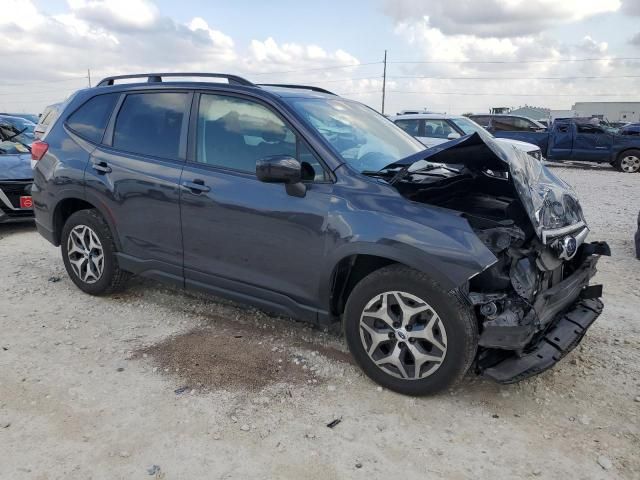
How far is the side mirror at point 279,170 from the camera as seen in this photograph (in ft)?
10.4

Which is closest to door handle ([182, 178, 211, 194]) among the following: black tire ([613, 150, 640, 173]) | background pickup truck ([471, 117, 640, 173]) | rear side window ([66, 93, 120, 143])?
rear side window ([66, 93, 120, 143])

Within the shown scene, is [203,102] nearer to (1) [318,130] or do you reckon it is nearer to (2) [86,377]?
(1) [318,130]

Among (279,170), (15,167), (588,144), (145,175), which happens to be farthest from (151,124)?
(588,144)

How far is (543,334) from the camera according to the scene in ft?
10.3

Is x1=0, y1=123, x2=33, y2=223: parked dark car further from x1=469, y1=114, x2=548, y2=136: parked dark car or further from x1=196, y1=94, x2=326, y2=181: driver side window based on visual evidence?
x1=469, y1=114, x2=548, y2=136: parked dark car

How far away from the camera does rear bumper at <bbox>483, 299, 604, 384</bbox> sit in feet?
9.52

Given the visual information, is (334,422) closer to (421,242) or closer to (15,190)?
(421,242)

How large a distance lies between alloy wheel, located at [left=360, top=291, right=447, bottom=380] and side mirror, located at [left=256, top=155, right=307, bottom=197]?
0.90 meters

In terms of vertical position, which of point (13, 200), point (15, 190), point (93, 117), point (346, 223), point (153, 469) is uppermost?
point (93, 117)

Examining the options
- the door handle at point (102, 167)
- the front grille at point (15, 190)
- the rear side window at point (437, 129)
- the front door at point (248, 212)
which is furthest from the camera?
the rear side window at point (437, 129)

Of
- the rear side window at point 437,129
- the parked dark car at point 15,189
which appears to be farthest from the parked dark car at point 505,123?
the parked dark car at point 15,189

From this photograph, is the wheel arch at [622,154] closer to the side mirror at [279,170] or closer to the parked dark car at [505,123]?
the parked dark car at [505,123]

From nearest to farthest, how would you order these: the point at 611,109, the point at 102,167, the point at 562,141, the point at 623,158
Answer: the point at 102,167
the point at 623,158
the point at 562,141
the point at 611,109

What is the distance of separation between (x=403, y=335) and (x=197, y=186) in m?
1.80
